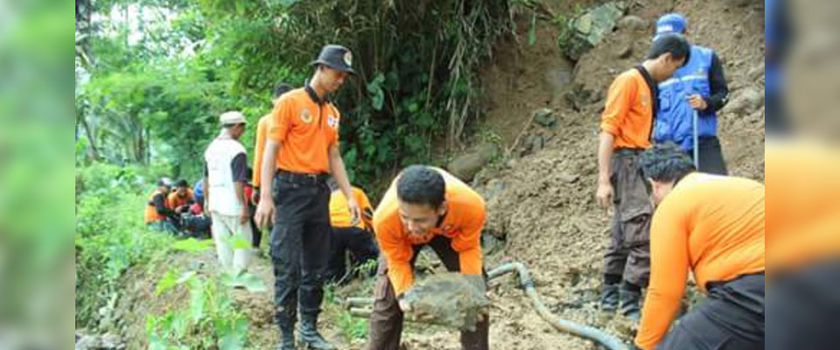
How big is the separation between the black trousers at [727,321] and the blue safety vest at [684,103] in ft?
7.07

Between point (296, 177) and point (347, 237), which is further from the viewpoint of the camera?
Answer: point (347, 237)

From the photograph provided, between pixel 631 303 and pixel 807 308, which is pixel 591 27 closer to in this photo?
pixel 631 303

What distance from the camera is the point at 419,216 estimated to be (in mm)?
3041

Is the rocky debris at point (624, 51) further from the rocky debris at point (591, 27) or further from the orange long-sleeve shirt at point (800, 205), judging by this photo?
the orange long-sleeve shirt at point (800, 205)

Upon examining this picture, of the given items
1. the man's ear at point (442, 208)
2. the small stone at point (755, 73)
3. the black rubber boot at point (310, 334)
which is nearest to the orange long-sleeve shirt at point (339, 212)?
the black rubber boot at point (310, 334)

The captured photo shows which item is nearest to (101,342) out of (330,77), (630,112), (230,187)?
(230,187)

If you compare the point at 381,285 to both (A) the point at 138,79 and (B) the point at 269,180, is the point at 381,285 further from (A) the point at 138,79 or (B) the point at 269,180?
(A) the point at 138,79

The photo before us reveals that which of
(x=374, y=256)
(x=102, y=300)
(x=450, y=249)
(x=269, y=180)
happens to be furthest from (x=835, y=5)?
(x=102, y=300)

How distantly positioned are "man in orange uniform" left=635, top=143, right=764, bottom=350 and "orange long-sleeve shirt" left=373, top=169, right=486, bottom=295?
0.81 m

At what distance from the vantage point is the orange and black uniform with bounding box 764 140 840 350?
0.93 meters

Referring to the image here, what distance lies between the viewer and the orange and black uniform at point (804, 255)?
0.93m

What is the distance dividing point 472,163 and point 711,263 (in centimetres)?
510

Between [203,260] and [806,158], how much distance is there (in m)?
7.67

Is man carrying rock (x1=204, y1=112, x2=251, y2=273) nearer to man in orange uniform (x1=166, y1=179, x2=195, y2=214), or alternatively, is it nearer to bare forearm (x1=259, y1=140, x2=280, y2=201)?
bare forearm (x1=259, y1=140, x2=280, y2=201)
